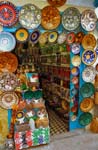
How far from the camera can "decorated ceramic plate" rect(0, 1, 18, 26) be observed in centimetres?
284

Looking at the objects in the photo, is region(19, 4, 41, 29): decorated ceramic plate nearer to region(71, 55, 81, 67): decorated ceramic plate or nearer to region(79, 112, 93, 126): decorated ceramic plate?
region(71, 55, 81, 67): decorated ceramic plate

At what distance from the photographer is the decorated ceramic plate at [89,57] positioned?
3.45m

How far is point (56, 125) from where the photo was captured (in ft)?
13.0

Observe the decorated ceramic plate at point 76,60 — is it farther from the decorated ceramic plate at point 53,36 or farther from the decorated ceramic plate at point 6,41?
the decorated ceramic plate at point 6,41

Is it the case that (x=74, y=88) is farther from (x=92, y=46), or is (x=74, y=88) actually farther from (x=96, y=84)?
(x=92, y=46)

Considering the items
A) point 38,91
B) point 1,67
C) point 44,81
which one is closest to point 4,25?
point 1,67

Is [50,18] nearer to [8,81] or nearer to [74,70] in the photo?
[74,70]

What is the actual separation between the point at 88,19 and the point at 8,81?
1.65 m

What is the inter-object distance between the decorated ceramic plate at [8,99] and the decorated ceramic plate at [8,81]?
3.0 inches

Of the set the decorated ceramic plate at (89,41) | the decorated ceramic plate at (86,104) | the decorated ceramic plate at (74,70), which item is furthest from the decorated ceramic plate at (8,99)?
the decorated ceramic plate at (89,41)

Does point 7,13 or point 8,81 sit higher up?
point 7,13

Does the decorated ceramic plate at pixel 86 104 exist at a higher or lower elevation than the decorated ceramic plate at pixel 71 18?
lower

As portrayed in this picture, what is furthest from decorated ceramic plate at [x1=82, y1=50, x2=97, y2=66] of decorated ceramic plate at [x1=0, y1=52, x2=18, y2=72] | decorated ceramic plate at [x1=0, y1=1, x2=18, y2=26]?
decorated ceramic plate at [x1=0, y1=1, x2=18, y2=26]

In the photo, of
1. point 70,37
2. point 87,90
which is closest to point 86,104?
point 87,90
